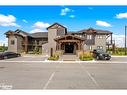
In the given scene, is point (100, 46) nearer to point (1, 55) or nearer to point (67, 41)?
point (67, 41)

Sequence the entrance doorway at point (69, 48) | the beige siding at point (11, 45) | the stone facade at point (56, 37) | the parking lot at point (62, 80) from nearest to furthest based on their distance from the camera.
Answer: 1. the parking lot at point (62, 80)
2. the entrance doorway at point (69, 48)
3. the stone facade at point (56, 37)
4. the beige siding at point (11, 45)

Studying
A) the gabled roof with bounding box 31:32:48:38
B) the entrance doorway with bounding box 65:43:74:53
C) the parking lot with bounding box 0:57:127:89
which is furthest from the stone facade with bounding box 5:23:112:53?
the parking lot with bounding box 0:57:127:89

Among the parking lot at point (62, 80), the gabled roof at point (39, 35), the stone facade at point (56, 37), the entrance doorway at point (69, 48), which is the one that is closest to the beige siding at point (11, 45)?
the stone facade at point (56, 37)

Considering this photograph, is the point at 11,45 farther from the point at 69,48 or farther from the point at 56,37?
the point at 69,48

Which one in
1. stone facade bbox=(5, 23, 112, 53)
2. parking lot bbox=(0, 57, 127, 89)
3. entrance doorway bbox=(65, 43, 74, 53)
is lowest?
parking lot bbox=(0, 57, 127, 89)

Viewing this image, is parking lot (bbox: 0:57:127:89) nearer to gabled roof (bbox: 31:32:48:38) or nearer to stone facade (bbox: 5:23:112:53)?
stone facade (bbox: 5:23:112:53)

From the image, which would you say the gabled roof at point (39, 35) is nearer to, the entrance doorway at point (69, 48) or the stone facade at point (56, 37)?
the stone facade at point (56, 37)

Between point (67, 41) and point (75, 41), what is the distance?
4.88 ft

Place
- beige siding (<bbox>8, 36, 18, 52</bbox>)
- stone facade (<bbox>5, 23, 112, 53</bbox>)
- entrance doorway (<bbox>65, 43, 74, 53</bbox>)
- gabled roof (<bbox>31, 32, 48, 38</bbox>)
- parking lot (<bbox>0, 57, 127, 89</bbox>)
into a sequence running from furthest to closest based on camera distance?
gabled roof (<bbox>31, 32, 48, 38</bbox>), beige siding (<bbox>8, 36, 18, 52</bbox>), stone facade (<bbox>5, 23, 112, 53</bbox>), entrance doorway (<bbox>65, 43, 74, 53</bbox>), parking lot (<bbox>0, 57, 127, 89</bbox>)

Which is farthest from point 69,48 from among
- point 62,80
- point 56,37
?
point 62,80

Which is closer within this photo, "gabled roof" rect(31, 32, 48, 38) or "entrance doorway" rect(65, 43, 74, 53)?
"entrance doorway" rect(65, 43, 74, 53)

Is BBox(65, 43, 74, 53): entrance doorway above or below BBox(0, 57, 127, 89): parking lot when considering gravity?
above

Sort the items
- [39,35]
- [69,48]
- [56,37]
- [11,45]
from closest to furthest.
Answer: [69,48]
[56,37]
[11,45]
[39,35]
